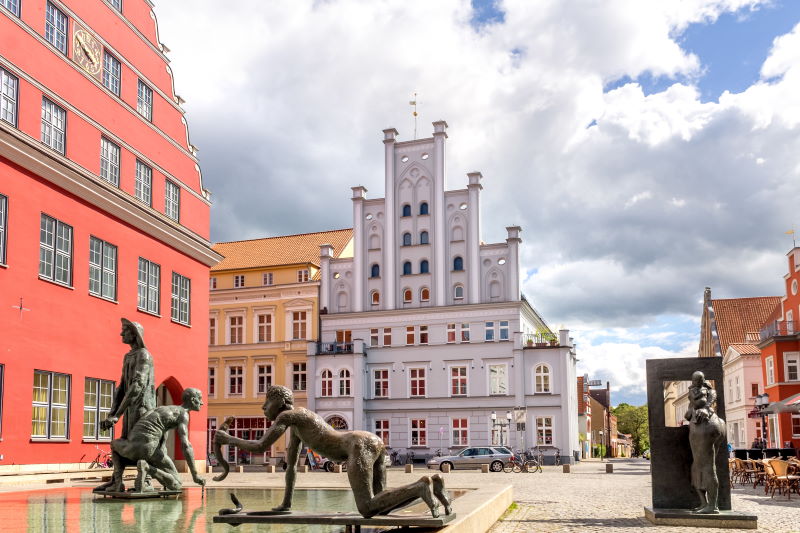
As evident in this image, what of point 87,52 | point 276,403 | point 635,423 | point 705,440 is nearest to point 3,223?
point 87,52

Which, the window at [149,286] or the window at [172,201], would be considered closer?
the window at [149,286]

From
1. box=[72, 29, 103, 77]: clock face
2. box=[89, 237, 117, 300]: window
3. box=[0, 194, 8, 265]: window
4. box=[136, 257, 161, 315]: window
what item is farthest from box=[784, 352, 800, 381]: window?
box=[0, 194, 8, 265]: window

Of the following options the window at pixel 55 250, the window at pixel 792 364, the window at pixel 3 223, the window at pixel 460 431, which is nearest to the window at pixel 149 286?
the window at pixel 55 250

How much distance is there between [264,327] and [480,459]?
1794 cm

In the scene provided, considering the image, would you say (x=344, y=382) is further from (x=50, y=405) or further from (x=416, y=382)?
(x=50, y=405)

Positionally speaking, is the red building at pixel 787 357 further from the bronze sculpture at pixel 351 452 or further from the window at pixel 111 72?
the bronze sculpture at pixel 351 452

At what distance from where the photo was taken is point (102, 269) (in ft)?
80.7

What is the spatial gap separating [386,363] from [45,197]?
94.5 ft

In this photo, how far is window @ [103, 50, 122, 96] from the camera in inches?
1032

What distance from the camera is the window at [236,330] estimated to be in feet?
166

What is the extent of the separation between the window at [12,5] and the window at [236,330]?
100 ft

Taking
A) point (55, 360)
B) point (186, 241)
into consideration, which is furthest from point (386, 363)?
point (55, 360)

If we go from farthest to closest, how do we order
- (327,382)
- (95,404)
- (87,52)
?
(327,382) → (87,52) → (95,404)

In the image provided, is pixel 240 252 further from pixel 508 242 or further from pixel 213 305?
pixel 508 242
